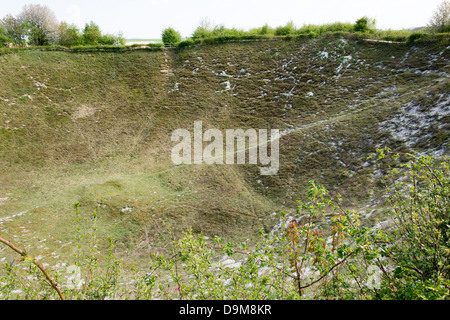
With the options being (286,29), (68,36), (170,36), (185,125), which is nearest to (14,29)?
(68,36)

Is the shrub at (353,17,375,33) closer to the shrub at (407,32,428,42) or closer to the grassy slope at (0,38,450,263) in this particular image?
the grassy slope at (0,38,450,263)

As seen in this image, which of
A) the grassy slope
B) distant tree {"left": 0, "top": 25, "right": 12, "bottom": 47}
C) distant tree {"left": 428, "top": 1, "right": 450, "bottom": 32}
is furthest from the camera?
distant tree {"left": 0, "top": 25, "right": 12, "bottom": 47}

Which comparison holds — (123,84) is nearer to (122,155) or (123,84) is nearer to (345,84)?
(122,155)

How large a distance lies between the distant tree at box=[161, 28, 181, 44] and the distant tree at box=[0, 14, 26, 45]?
1393cm

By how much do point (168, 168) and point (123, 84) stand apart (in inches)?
430

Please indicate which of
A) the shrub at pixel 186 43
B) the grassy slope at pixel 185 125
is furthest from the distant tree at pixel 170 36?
the grassy slope at pixel 185 125

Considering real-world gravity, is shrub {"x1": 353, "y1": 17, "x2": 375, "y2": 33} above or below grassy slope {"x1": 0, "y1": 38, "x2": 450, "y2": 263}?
above

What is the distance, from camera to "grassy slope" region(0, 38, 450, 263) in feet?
34.9

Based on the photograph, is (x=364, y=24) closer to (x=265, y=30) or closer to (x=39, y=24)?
(x=265, y=30)

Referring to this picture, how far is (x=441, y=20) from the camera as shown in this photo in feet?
58.6

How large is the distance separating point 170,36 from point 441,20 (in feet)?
73.0

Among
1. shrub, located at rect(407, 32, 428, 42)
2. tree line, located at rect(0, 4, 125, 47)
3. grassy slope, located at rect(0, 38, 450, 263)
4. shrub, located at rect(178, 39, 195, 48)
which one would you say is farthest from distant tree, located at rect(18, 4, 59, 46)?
shrub, located at rect(407, 32, 428, 42)

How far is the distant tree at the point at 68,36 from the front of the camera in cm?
2622
